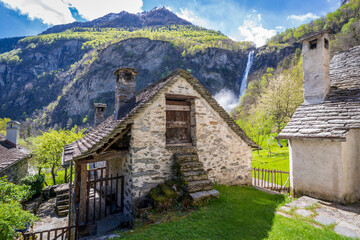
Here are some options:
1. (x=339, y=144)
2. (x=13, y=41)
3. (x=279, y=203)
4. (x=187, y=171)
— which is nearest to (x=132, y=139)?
(x=187, y=171)

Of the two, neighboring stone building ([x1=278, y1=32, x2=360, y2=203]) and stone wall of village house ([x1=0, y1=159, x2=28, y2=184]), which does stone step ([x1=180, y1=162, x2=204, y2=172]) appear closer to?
neighboring stone building ([x1=278, y1=32, x2=360, y2=203])

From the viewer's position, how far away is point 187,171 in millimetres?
6273

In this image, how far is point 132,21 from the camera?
13838 centimetres

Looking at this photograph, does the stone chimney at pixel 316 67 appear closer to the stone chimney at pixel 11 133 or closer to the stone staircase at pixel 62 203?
the stone staircase at pixel 62 203

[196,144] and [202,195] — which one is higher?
[196,144]

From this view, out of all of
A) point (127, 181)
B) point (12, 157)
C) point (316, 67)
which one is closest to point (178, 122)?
point (127, 181)

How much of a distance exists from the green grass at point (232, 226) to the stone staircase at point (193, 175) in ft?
1.21

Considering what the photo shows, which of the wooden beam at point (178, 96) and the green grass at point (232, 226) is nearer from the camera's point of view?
the green grass at point (232, 226)

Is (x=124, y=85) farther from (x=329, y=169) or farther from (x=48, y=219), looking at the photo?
(x=329, y=169)

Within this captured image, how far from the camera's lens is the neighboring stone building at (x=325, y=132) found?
5.51 m

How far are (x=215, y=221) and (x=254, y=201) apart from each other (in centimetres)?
219

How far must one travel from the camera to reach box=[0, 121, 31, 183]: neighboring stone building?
448 inches

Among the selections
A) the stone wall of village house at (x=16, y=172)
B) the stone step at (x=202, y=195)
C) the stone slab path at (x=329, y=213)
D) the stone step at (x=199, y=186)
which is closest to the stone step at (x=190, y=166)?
the stone step at (x=199, y=186)

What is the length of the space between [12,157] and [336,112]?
1915 centimetres
